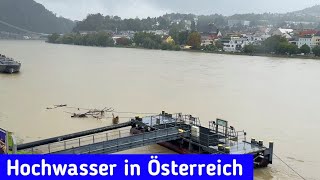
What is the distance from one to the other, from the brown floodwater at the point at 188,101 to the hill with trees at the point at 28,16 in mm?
127699

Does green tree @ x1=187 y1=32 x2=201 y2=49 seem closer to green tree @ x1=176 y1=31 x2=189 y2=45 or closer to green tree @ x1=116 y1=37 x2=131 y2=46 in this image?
green tree @ x1=176 y1=31 x2=189 y2=45

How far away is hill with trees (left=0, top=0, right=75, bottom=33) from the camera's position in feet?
498

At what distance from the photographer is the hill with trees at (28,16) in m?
152

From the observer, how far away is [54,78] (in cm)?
2731

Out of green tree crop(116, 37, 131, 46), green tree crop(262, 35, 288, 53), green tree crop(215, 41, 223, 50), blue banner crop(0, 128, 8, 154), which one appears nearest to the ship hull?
blue banner crop(0, 128, 8, 154)

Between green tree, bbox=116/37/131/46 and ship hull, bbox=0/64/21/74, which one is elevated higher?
green tree, bbox=116/37/131/46

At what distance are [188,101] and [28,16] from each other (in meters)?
147

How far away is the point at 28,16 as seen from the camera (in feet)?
508

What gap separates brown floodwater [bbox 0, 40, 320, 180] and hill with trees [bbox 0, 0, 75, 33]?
12770 cm

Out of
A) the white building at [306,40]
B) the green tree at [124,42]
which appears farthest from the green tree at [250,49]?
the green tree at [124,42]

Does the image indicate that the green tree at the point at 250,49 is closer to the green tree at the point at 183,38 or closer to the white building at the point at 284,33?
the green tree at the point at 183,38

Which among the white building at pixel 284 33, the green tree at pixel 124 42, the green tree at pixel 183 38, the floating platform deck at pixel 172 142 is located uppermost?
the white building at pixel 284 33

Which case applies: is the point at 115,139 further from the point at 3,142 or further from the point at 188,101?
the point at 188,101

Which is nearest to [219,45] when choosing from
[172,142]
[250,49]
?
[250,49]
